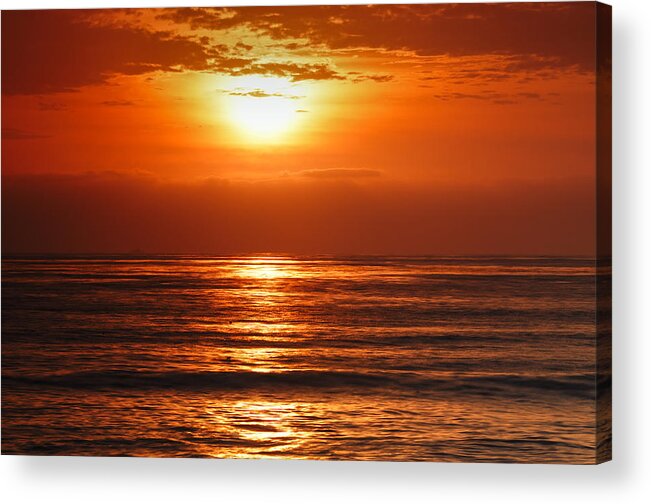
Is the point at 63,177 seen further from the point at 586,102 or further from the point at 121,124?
the point at 586,102

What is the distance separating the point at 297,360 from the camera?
736 cm

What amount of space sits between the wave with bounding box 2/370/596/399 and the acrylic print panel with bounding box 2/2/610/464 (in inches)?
0.5

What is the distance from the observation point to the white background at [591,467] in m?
7.10

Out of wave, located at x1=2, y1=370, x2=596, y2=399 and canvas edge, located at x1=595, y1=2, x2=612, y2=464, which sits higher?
canvas edge, located at x1=595, y1=2, x2=612, y2=464

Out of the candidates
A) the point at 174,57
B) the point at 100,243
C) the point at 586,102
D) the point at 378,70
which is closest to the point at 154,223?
the point at 100,243

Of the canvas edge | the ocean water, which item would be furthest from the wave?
the canvas edge

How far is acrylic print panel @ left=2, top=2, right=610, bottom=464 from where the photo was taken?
7.14 meters

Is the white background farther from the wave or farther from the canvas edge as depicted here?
the wave

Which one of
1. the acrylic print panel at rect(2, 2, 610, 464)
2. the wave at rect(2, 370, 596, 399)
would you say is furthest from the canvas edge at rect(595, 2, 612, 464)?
the wave at rect(2, 370, 596, 399)

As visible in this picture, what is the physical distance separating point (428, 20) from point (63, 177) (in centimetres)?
205

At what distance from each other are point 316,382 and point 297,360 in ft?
0.52

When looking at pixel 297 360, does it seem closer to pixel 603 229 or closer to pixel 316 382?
pixel 316 382

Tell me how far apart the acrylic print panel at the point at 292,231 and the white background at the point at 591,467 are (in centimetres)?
9

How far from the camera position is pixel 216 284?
7379 millimetres
